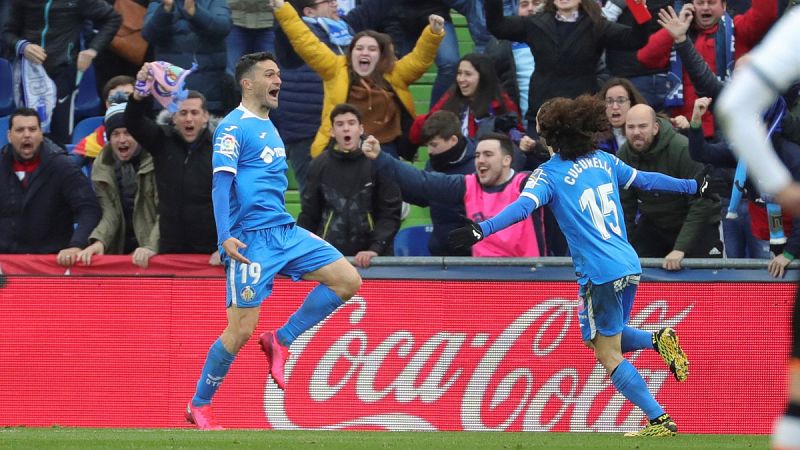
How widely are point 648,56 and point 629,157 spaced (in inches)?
67.3

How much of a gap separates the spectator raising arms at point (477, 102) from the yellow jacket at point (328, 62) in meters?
0.35

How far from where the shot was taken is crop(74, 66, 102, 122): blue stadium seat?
14492 mm

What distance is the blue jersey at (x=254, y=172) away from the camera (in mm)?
9031

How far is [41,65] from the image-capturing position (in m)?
14.0

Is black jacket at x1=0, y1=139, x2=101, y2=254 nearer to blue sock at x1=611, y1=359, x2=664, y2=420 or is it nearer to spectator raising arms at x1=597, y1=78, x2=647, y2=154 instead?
spectator raising arms at x1=597, y1=78, x2=647, y2=154

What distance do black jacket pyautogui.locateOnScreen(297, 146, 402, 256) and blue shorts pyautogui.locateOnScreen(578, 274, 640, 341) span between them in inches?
98.7

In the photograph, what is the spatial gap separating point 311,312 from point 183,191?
2.63 metres

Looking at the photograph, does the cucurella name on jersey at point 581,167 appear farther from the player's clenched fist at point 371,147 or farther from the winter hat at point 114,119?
the winter hat at point 114,119

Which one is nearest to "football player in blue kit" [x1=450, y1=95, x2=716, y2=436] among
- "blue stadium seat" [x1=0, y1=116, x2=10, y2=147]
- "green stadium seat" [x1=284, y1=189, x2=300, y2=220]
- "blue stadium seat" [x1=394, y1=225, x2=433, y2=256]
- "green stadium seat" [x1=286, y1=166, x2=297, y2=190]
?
"blue stadium seat" [x1=394, y1=225, x2=433, y2=256]

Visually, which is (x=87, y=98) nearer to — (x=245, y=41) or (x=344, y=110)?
(x=245, y=41)

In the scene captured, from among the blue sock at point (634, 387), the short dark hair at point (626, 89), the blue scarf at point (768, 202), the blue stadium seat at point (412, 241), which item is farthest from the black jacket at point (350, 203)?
the blue sock at point (634, 387)

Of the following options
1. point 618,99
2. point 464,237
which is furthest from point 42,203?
point 618,99

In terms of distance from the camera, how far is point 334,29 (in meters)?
13.2

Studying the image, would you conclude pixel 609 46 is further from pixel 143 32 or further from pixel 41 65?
pixel 41 65
